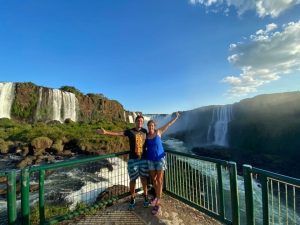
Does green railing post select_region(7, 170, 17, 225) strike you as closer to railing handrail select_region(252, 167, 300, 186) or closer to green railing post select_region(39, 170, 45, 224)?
green railing post select_region(39, 170, 45, 224)

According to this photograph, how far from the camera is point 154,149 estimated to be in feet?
19.6

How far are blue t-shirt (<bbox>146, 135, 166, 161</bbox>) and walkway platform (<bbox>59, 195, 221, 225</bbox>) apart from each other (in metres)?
1.16

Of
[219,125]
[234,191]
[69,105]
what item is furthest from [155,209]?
[219,125]

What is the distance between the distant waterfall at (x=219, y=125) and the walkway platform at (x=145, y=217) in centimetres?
4537

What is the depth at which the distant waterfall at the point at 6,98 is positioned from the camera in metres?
40.7

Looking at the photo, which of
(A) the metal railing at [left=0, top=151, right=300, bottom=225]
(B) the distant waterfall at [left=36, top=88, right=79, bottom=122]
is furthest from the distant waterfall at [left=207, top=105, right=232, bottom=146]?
(A) the metal railing at [left=0, top=151, right=300, bottom=225]

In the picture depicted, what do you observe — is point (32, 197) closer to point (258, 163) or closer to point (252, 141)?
point (258, 163)

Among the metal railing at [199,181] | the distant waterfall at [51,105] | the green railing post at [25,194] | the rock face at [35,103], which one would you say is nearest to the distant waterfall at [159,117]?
the rock face at [35,103]

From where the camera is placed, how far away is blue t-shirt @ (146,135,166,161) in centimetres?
596

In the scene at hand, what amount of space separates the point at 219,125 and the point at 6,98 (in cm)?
3523

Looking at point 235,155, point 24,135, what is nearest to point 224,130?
point 235,155

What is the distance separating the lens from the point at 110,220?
588cm

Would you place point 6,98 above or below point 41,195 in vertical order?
above

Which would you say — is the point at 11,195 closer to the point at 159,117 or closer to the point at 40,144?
the point at 40,144
